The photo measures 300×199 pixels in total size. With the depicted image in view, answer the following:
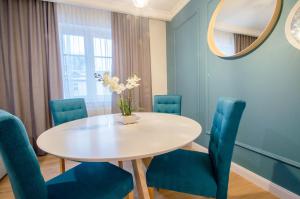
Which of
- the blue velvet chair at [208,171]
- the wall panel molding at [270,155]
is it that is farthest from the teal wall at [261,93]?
the blue velvet chair at [208,171]

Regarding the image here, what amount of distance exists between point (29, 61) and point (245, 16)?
9.80 feet

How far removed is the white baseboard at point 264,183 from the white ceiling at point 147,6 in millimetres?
2601

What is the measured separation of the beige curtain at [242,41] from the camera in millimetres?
1649

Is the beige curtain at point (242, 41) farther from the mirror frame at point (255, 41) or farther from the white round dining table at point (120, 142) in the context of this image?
the white round dining table at point (120, 142)

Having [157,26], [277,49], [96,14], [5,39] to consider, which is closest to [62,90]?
[5,39]

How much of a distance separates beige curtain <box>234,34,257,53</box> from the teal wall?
0.11 meters

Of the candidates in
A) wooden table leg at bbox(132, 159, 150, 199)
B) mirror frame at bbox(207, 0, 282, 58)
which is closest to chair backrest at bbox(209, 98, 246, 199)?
wooden table leg at bbox(132, 159, 150, 199)

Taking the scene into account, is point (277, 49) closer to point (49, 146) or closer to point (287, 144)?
point (287, 144)

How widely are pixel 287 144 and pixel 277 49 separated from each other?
2.72 feet

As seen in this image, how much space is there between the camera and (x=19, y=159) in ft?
2.25

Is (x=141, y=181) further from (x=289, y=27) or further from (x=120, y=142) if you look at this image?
(x=289, y=27)

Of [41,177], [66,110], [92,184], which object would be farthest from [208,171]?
[66,110]

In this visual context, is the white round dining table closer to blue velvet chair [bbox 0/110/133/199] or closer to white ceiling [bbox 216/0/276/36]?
blue velvet chair [bbox 0/110/133/199]

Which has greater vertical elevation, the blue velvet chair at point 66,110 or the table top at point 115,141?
the blue velvet chair at point 66,110
